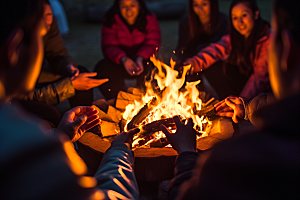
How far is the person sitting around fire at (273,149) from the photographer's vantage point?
2.70 feet

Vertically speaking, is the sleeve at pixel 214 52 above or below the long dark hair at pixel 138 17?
below

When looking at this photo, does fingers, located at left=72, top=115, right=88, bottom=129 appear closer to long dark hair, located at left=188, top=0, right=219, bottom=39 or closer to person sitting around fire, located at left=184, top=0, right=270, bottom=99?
person sitting around fire, located at left=184, top=0, right=270, bottom=99

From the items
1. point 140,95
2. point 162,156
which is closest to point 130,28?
point 140,95

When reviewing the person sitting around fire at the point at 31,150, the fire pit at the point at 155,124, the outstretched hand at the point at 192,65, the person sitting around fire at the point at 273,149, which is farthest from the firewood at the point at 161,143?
the outstretched hand at the point at 192,65

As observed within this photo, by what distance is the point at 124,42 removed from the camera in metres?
4.11

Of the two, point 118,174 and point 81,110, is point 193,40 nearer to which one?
point 81,110

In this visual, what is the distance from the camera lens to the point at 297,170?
80 cm

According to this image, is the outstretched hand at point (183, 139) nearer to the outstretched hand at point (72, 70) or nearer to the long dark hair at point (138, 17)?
the outstretched hand at point (72, 70)

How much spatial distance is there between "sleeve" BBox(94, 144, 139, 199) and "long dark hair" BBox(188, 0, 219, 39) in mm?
3218

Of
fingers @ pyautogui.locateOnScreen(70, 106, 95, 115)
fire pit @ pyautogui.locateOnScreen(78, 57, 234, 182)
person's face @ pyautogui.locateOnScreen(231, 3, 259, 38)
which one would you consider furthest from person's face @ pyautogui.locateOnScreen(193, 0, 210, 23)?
fingers @ pyautogui.locateOnScreen(70, 106, 95, 115)

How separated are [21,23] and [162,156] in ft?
4.06

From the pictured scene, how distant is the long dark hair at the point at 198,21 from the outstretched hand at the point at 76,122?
9.14ft

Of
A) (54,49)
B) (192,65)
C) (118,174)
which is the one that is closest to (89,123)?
(118,174)

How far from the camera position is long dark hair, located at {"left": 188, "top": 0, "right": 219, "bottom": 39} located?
4095 mm
